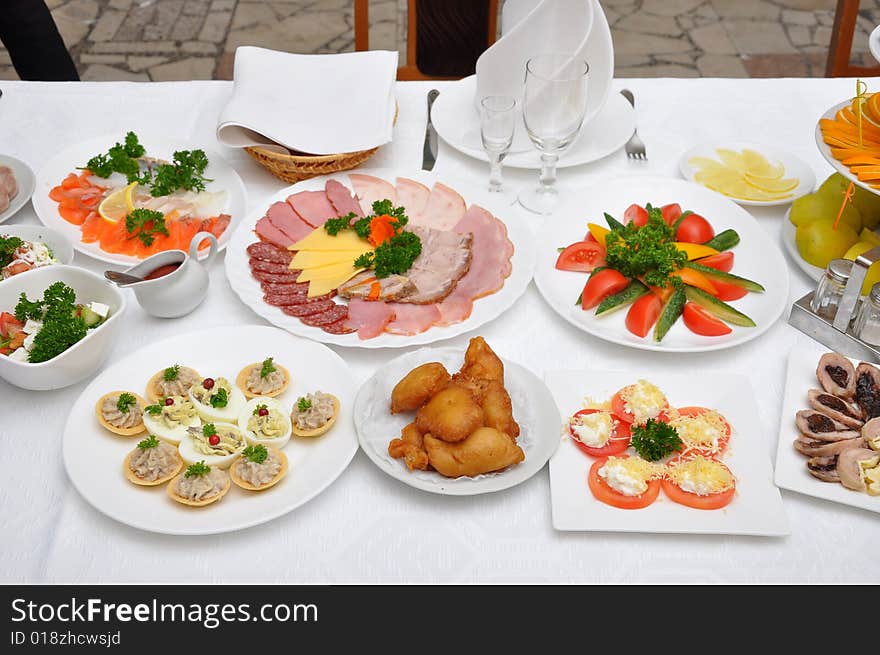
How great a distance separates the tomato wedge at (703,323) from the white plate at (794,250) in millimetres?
236

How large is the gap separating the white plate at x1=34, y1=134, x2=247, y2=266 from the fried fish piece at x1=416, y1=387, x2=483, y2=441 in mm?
722

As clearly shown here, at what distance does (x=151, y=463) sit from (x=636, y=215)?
45.6 inches

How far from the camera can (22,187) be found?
202cm

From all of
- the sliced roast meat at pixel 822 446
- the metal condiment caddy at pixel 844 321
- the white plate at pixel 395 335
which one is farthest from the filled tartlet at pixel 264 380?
the metal condiment caddy at pixel 844 321

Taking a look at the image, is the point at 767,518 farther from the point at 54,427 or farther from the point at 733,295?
the point at 54,427

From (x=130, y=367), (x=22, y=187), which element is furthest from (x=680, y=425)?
(x=22, y=187)

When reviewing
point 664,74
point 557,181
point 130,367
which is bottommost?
point 664,74

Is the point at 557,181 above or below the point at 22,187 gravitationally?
below

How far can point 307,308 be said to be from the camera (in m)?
1.70

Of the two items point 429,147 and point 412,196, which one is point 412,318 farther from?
point 429,147

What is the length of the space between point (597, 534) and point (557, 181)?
40.9 inches

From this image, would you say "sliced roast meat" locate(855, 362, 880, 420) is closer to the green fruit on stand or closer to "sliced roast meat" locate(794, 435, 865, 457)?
"sliced roast meat" locate(794, 435, 865, 457)

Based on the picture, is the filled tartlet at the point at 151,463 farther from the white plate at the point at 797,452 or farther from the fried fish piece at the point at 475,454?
the white plate at the point at 797,452

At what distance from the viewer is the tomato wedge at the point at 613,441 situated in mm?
1404
